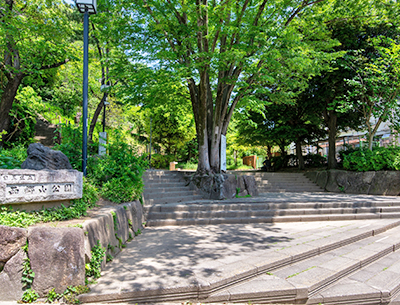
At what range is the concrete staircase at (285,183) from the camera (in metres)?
14.4

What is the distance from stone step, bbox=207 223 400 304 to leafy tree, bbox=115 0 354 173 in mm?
5483

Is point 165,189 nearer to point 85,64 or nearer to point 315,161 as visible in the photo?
point 85,64

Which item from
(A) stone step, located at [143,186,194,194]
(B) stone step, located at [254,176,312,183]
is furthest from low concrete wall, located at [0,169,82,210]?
(B) stone step, located at [254,176,312,183]

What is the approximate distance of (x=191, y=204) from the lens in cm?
820

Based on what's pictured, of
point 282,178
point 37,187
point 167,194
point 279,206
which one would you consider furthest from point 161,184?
point 282,178

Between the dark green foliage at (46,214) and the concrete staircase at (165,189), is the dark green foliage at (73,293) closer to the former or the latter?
the dark green foliage at (46,214)

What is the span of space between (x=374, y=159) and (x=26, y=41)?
1633 centimetres

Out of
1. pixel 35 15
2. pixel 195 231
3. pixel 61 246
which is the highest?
pixel 35 15

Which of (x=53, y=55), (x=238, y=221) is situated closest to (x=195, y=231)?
(x=238, y=221)

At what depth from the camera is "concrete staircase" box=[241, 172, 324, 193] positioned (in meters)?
14.4

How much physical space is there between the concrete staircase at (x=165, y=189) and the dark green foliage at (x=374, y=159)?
9.18 m

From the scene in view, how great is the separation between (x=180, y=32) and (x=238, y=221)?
646cm

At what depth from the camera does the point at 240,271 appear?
3.67 meters

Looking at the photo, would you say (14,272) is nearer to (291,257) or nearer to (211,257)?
(211,257)
